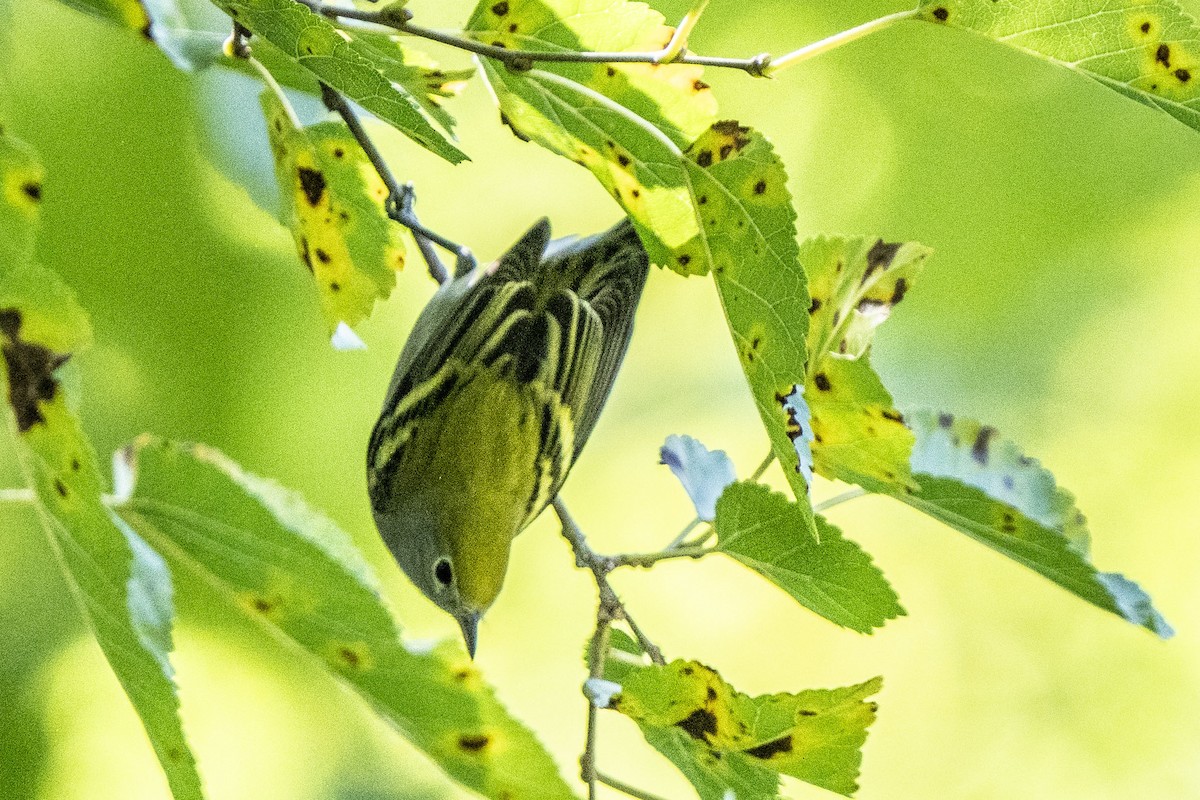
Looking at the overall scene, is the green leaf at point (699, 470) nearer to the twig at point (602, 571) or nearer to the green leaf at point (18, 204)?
the twig at point (602, 571)

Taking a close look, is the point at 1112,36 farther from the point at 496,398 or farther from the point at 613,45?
the point at 496,398

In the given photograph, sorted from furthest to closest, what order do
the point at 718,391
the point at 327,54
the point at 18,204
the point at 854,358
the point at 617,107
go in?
the point at 718,391
the point at 854,358
the point at 617,107
the point at 327,54
the point at 18,204

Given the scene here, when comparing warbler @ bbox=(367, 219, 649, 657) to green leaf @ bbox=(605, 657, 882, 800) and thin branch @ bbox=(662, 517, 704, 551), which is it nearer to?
thin branch @ bbox=(662, 517, 704, 551)

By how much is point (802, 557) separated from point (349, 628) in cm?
34

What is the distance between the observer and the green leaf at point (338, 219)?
938 mm

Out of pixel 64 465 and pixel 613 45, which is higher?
pixel 613 45

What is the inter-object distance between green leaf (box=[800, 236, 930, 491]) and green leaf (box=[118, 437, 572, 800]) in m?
0.30

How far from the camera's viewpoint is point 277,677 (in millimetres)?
2768

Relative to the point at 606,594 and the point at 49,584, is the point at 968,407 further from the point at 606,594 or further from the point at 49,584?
the point at 606,594

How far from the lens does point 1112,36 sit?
0.74 meters

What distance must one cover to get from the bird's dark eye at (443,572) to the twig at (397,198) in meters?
0.42

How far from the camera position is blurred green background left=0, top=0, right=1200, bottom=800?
2166 millimetres

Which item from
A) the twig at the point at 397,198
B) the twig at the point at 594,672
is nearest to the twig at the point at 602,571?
the twig at the point at 594,672

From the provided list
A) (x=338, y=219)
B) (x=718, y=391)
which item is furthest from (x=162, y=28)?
(x=718, y=391)
